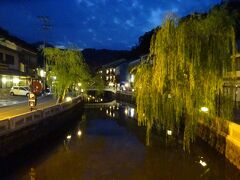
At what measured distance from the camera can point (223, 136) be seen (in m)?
22.1

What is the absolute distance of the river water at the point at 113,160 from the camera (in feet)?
63.6

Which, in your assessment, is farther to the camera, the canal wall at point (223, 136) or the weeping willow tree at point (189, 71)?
the weeping willow tree at point (189, 71)

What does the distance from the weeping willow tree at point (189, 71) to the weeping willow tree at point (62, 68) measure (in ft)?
75.2

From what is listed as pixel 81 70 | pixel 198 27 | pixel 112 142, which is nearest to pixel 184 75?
pixel 198 27

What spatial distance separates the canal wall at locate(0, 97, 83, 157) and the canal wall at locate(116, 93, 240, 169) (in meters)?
10.9

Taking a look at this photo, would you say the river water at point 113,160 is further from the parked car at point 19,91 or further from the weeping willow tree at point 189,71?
the parked car at point 19,91

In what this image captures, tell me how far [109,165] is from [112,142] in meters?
7.86

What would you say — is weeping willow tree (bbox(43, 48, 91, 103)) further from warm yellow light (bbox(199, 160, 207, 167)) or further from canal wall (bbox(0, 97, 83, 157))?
warm yellow light (bbox(199, 160, 207, 167))

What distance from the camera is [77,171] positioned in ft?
65.7

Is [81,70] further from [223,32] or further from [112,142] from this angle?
[223,32]

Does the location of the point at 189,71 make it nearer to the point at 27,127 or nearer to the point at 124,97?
the point at 27,127

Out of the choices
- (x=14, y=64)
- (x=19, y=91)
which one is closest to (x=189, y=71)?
(x=19, y=91)

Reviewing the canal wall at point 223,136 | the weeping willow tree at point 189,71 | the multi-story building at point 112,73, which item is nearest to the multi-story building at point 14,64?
the canal wall at point 223,136

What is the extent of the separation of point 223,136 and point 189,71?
13.5ft
